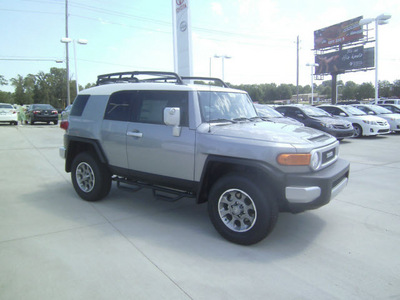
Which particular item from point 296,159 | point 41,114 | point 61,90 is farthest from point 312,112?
point 61,90

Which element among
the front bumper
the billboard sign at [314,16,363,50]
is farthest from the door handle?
the billboard sign at [314,16,363,50]

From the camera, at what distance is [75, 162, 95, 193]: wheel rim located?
5168 millimetres

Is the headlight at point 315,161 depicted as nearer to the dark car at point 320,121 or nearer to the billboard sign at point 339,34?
the dark car at point 320,121

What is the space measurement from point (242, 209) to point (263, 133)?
91 cm

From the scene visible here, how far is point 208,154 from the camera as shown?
3.79 m

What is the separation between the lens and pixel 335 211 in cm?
482

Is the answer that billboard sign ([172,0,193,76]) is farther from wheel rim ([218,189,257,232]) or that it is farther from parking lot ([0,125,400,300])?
wheel rim ([218,189,257,232])

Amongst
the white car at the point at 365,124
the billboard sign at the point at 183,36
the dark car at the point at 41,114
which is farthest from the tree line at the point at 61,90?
the billboard sign at the point at 183,36

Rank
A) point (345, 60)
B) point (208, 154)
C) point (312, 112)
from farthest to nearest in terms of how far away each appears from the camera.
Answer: point (345, 60) → point (312, 112) → point (208, 154)

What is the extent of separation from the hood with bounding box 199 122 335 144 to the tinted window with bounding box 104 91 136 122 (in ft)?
4.53

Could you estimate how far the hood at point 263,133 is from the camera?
3.54 metres

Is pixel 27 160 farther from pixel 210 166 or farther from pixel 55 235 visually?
pixel 210 166

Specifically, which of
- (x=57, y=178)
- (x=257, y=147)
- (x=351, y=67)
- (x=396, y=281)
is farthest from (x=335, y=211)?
(x=351, y=67)

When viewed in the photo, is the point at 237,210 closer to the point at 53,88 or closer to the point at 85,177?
the point at 85,177
